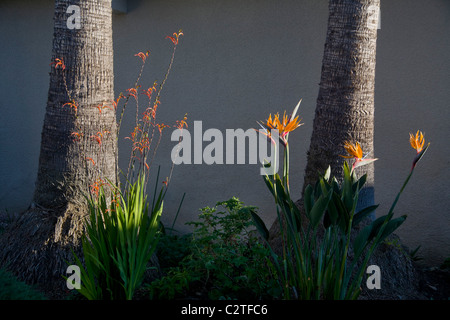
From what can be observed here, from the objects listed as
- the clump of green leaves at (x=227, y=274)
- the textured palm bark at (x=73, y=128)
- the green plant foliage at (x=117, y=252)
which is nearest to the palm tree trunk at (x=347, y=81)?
the clump of green leaves at (x=227, y=274)

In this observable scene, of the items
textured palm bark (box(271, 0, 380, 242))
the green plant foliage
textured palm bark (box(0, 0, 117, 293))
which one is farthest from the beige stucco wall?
the green plant foliage

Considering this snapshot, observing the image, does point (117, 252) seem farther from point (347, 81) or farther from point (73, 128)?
point (347, 81)

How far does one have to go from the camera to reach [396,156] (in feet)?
16.9

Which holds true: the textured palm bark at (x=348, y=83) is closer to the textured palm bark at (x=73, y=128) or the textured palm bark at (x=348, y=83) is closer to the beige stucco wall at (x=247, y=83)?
the beige stucco wall at (x=247, y=83)

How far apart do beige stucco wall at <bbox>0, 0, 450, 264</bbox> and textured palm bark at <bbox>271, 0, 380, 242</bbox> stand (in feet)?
3.93

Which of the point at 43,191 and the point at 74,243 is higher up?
the point at 43,191

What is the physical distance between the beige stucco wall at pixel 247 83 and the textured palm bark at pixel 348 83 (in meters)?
1.20

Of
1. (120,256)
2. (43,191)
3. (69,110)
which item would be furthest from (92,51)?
(120,256)

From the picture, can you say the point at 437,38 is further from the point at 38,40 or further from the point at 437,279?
the point at 38,40

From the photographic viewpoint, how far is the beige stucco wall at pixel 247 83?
500 cm

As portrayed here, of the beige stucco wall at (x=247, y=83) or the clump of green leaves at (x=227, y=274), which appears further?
the beige stucco wall at (x=247, y=83)

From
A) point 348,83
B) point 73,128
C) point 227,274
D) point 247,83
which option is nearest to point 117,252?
point 227,274

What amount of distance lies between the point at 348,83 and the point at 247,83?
1.97 m
